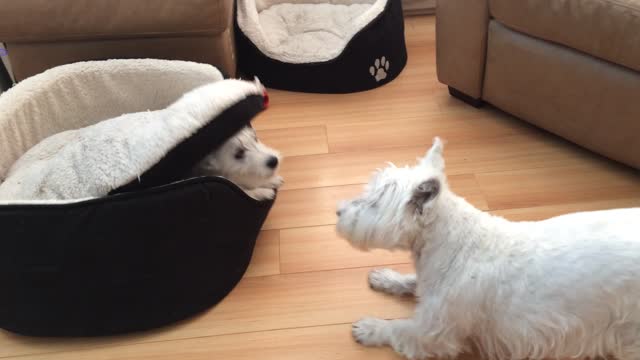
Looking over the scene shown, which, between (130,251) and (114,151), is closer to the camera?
(130,251)

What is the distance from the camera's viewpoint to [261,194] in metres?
1.60

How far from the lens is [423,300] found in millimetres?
1281

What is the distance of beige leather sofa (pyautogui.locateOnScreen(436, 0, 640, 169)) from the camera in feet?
5.16

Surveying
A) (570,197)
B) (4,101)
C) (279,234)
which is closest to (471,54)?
(570,197)

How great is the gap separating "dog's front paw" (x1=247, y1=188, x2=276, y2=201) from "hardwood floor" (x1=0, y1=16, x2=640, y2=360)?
0.50ft

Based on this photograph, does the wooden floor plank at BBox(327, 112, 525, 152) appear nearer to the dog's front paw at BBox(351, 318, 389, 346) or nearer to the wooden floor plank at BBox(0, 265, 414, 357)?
the wooden floor plank at BBox(0, 265, 414, 357)

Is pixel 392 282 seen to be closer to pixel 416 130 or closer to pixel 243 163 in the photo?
pixel 243 163

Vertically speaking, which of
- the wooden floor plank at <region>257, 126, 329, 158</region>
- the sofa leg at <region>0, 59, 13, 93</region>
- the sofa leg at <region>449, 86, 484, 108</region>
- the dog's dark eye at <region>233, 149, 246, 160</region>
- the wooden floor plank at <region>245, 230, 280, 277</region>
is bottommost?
the wooden floor plank at <region>245, 230, 280, 277</region>

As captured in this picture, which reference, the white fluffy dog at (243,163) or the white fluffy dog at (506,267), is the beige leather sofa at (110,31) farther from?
the white fluffy dog at (506,267)

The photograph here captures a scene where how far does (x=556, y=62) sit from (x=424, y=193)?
94cm

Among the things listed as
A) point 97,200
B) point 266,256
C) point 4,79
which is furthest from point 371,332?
point 4,79

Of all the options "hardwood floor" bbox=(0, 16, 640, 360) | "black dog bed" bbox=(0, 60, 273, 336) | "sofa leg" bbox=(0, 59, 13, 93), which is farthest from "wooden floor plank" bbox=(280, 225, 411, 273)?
"sofa leg" bbox=(0, 59, 13, 93)

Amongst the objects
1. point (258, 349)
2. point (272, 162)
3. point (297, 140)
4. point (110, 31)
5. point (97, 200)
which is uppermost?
point (110, 31)

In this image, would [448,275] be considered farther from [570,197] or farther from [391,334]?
[570,197]
